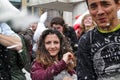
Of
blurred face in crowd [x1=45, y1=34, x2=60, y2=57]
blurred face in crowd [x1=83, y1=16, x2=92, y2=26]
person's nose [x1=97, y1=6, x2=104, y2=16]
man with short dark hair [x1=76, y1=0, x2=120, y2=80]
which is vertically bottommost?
blurred face in crowd [x1=83, y1=16, x2=92, y2=26]

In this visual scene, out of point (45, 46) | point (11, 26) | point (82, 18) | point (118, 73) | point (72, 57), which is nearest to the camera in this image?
point (118, 73)

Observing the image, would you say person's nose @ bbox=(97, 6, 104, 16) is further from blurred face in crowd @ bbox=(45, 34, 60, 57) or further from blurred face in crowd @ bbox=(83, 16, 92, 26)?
blurred face in crowd @ bbox=(83, 16, 92, 26)

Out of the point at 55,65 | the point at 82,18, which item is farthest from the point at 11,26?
the point at 82,18

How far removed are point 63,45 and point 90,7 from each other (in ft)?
6.14

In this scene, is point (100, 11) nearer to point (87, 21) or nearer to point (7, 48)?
point (7, 48)

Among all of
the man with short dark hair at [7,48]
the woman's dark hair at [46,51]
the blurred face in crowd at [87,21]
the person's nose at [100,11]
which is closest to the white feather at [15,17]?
the man with short dark hair at [7,48]

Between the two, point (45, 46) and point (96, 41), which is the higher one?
point (96, 41)

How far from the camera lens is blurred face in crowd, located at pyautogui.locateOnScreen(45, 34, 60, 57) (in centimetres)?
445

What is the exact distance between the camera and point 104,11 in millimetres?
2656

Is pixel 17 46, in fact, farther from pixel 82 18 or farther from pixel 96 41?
pixel 82 18

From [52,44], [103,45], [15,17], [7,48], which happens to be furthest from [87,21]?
[103,45]

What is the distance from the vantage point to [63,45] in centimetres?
455

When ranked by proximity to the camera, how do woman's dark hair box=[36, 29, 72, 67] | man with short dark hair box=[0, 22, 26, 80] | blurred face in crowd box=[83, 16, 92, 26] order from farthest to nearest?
blurred face in crowd box=[83, 16, 92, 26]
woman's dark hair box=[36, 29, 72, 67]
man with short dark hair box=[0, 22, 26, 80]

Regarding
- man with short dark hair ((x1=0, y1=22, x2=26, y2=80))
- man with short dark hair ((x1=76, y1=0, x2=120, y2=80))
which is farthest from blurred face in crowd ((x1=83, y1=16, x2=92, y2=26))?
man with short dark hair ((x1=76, y1=0, x2=120, y2=80))
